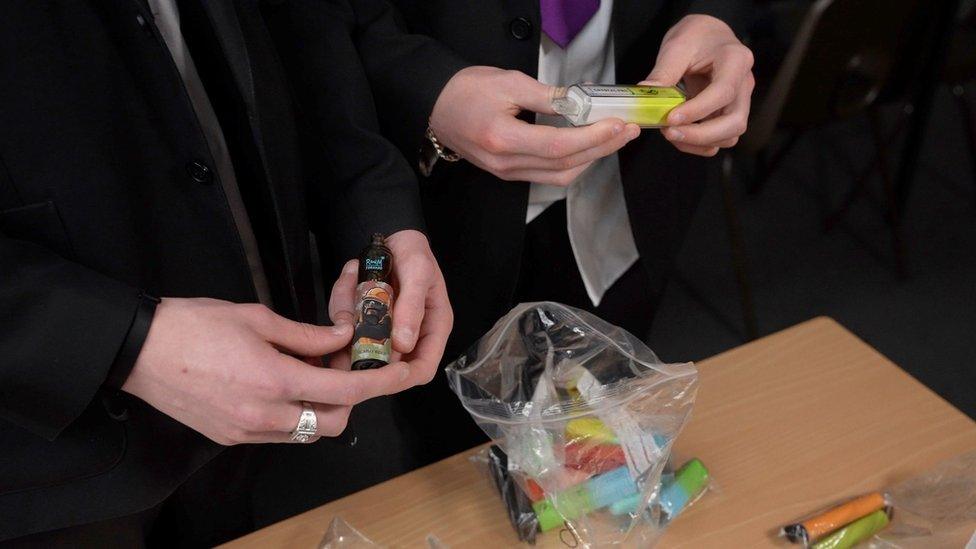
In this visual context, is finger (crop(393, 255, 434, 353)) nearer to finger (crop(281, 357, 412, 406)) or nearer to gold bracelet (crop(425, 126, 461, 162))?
finger (crop(281, 357, 412, 406))

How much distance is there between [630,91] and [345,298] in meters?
0.38

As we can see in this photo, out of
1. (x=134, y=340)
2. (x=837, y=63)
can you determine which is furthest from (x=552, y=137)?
(x=837, y=63)

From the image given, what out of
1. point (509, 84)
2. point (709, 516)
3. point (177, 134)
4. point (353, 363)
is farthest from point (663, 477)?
point (177, 134)

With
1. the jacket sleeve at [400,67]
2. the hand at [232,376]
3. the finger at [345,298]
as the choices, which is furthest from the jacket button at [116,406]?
the jacket sleeve at [400,67]

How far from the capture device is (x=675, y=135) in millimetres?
923

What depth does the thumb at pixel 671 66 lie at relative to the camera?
96cm

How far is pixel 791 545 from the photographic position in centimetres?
80

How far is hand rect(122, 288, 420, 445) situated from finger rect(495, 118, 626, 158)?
328 millimetres

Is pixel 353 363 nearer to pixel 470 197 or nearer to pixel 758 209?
pixel 470 197

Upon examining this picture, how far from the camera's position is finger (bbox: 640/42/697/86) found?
3.16 ft

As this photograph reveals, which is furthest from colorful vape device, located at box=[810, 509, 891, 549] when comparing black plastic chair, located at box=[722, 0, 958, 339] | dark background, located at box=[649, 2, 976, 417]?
dark background, located at box=[649, 2, 976, 417]

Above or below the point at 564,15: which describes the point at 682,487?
below

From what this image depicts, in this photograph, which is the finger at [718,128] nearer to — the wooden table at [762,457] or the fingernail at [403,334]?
the wooden table at [762,457]

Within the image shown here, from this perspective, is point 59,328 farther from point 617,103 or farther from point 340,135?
point 617,103
